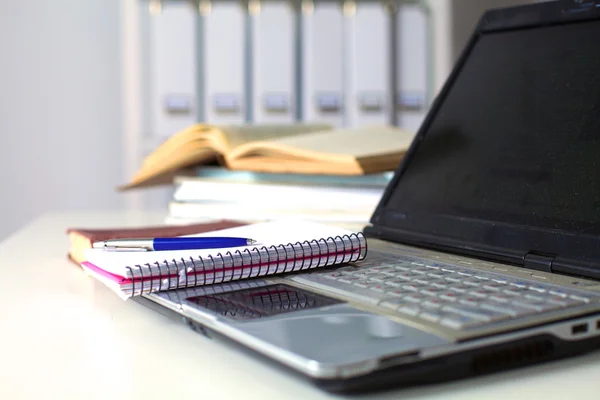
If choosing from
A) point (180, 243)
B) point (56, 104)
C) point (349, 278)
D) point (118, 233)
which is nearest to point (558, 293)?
point (349, 278)

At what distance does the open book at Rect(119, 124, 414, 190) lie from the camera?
36.1 inches

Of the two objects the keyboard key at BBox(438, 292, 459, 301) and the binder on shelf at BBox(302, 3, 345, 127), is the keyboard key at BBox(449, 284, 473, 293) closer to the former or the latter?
the keyboard key at BBox(438, 292, 459, 301)

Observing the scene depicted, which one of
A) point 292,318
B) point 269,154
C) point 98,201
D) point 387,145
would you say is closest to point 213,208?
point 269,154

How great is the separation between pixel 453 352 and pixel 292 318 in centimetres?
8

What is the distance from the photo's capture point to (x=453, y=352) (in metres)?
0.36

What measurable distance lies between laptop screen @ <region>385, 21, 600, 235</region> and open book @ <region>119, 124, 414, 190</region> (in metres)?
0.20

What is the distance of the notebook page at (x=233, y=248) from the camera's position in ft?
1.65

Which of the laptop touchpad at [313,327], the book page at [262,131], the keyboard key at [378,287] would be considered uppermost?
the book page at [262,131]

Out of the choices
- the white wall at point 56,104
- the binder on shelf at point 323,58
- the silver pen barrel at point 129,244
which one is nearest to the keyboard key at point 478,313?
the silver pen barrel at point 129,244

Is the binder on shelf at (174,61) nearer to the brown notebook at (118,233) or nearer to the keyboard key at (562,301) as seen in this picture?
the brown notebook at (118,233)

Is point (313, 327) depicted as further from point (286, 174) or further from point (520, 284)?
point (286, 174)

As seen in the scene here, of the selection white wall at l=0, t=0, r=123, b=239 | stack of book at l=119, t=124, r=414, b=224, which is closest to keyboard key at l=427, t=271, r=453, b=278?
stack of book at l=119, t=124, r=414, b=224

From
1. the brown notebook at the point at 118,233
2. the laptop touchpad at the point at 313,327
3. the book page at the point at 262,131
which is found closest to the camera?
the laptop touchpad at the point at 313,327

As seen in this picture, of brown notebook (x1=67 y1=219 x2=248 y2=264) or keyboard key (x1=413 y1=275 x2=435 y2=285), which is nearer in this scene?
keyboard key (x1=413 y1=275 x2=435 y2=285)
